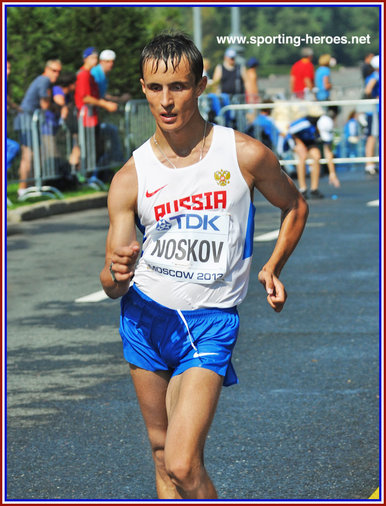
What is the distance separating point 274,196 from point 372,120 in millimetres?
19050

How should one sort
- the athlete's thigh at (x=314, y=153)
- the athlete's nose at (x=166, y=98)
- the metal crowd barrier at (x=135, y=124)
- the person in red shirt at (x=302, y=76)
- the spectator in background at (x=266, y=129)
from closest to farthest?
the athlete's nose at (x=166, y=98), the athlete's thigh at (x=314, y=153), the metal crowd barrier at (x=135, y=124), the spectator in background at (x=266, y=129), the person in red shirt at (x=302, y=76)

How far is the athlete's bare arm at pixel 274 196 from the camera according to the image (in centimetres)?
415

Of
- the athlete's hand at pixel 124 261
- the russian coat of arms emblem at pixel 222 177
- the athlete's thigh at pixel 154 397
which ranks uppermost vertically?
the russian coat of arms emblem at pixel 222 177

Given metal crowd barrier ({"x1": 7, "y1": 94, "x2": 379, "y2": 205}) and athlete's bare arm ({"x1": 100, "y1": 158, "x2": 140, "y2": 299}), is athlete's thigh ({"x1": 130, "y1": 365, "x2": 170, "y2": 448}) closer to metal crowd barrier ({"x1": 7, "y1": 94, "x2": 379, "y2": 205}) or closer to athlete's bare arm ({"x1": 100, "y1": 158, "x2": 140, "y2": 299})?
athlete's bare arm ({"x1": 100, "y1": 158, "x2": 140, "y2": 299})

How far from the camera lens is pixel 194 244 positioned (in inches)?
165

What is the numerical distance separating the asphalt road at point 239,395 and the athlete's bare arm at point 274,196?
51.3 inches

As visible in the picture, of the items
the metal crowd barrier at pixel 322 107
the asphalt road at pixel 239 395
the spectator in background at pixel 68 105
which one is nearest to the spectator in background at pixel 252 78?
the metal crowd barrier at pixel 322 107

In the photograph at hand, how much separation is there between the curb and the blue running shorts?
11.3 metres

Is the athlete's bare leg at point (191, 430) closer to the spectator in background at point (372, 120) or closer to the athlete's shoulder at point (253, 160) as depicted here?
the athlete's shoulder at point (253, 160)

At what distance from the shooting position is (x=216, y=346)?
4195 mm

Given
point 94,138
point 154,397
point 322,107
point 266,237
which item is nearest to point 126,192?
point 154,397

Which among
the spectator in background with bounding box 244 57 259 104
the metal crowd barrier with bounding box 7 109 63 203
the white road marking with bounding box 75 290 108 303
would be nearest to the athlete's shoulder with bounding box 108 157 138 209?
the white road marking with bounding box 75 290 108 303

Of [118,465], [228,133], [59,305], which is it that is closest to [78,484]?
[118,465]

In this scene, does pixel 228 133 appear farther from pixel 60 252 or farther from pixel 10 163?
pixel 10 163
